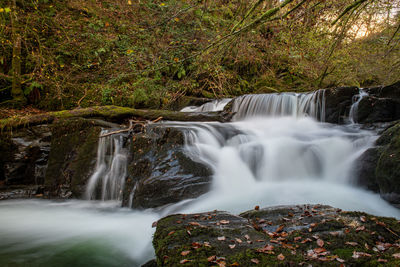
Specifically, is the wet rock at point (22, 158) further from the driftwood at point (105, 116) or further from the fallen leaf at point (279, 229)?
the fallen leaf at point (279, 229)

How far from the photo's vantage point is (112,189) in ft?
15.7

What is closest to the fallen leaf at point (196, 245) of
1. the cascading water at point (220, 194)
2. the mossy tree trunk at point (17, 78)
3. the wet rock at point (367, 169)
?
the cascading water at point (220, 194)

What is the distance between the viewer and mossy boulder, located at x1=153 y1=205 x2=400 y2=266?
1.55 meters

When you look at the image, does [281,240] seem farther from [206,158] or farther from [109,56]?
[109,56]

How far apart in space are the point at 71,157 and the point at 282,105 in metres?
6.20

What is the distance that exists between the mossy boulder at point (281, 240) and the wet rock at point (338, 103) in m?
4.89

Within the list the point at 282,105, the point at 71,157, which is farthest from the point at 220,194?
the point at 282,105

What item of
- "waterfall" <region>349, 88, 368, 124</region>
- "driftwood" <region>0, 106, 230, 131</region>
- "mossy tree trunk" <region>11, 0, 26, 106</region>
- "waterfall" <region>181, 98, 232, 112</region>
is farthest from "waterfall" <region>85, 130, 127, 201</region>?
"waterfall" <region>349, 88, 368, 124</region>

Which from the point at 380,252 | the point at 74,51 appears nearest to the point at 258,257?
the point at 380,252

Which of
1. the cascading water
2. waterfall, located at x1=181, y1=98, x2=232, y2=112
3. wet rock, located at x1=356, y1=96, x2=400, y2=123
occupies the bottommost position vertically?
the cascading water

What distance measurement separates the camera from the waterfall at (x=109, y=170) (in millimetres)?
4781

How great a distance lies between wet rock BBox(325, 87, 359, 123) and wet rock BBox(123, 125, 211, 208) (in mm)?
4423

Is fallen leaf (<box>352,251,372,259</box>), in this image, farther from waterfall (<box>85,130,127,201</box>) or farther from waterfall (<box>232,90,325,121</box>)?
waterfall (<box>232,90,325,121</box>)

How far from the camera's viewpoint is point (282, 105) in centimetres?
768
